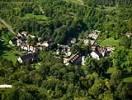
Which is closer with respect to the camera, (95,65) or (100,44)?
(95,65)

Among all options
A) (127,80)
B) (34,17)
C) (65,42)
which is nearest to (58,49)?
(65,42)

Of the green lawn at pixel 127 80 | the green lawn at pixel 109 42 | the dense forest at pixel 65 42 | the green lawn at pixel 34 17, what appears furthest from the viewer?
the green lawn at pixel 34 17

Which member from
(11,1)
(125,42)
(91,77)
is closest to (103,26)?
(125,42)

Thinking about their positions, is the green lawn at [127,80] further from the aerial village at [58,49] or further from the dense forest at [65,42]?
the aerial village at [58,49]

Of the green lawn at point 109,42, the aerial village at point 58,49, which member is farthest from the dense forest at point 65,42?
the aerial village at point 58,49

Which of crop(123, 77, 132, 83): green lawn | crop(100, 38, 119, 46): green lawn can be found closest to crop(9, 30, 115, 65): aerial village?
crop(100, 38, 119, 46): green lawn

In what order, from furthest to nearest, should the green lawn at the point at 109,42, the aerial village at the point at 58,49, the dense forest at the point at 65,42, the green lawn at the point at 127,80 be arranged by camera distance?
the green lawn at the point at 109,42 → the aerial village at the point at 58,49 → the green lawn at the point at 127,80 → the dense forest at the point at 65,42

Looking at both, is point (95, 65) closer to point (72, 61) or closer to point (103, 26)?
point (72, 61)
